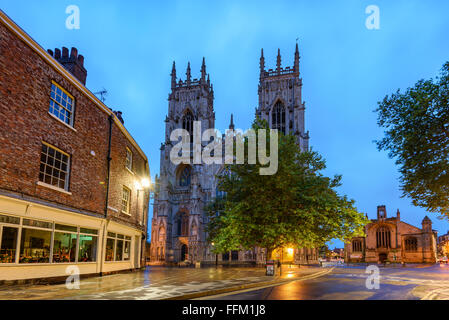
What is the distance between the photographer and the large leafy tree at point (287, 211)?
21234 mm

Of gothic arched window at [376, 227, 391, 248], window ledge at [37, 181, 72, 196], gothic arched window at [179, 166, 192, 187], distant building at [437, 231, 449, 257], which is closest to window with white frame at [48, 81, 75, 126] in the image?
window ledge at [37, 181, 72, 196]

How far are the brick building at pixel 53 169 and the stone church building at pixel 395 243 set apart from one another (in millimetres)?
66252

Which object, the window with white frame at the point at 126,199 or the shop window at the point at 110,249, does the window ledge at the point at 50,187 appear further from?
the window with white frame at the point at 126,199

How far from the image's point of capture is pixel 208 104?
6675cm

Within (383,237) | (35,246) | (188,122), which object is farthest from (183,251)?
(35,246)

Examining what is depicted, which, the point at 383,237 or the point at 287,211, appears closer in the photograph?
the point at 287,211

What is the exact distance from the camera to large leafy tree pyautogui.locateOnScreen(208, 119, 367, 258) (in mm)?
21234

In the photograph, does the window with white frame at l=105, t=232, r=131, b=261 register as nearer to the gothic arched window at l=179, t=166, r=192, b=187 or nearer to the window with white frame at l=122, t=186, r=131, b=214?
the window with white frame at l=122, t=186, r=131, b=214

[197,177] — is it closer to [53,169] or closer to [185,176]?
[185,176]

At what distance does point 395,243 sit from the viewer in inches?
2859

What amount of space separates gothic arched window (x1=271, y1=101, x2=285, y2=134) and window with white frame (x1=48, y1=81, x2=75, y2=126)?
5072 cm

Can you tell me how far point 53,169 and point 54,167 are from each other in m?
0.09

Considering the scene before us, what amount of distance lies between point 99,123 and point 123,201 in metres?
5.67
